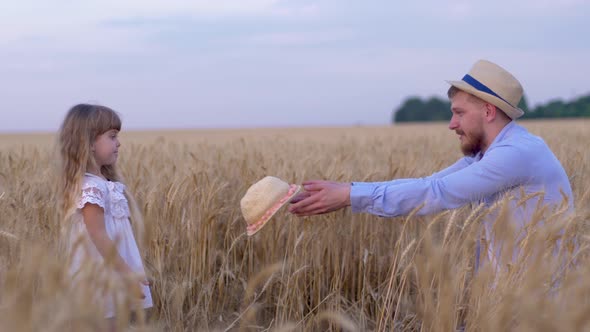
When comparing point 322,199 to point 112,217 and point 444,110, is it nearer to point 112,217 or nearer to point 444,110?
point 112,217

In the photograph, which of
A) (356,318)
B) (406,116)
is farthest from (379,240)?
(406,116)

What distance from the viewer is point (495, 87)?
249cm

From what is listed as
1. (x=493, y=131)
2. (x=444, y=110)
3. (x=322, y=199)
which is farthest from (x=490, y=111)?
(x=444, y=110)

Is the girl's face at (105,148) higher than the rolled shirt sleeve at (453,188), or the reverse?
the girl's face at (105,148)

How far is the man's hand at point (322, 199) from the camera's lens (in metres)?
2.35

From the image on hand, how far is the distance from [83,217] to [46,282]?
4.39 feet

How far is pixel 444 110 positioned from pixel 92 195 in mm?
48596

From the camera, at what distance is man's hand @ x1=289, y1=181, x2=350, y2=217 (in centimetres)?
235

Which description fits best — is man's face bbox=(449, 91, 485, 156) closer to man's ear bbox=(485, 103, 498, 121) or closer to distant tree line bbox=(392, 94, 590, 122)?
man's ear bbox=(485, 103, 498, 121)

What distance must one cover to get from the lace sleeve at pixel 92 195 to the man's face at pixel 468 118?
137 centimetres

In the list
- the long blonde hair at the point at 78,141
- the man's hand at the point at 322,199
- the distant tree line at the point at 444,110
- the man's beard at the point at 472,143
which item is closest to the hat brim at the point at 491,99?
the man's beard at the point at 472,143

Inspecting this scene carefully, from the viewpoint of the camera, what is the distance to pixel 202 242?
104 inches

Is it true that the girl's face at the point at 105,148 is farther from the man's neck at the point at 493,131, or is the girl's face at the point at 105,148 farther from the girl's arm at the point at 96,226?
the man's neck at the point at 493,131

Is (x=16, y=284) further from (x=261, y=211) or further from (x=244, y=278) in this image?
(x=244, y=278)
